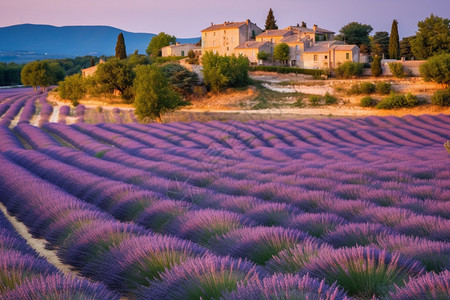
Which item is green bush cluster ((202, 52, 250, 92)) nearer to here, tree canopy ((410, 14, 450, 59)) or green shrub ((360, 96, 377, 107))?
green shrub ((360, 96, 377, 107))

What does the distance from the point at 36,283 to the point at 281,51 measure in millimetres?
56131

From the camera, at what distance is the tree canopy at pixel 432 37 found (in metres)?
50.5

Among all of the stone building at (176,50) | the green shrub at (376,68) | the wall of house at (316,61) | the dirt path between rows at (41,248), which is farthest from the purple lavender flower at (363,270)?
the stone building at (176,50)

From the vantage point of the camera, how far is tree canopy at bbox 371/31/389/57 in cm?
6400

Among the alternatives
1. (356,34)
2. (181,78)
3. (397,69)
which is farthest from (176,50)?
(397,69)

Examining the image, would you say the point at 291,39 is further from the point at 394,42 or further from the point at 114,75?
the point at 114,75

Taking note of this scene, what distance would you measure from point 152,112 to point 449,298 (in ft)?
108

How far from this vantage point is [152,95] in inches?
1308

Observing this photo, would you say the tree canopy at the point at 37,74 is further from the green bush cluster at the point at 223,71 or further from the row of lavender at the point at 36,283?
the row of lavender at the point at 36,283

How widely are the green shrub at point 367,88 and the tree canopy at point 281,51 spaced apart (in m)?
14.9

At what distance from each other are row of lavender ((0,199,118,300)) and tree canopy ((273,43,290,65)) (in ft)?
182

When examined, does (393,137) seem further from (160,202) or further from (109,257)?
(109,257)

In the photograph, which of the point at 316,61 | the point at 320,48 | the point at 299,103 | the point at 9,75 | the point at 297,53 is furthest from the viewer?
the point at 9,75

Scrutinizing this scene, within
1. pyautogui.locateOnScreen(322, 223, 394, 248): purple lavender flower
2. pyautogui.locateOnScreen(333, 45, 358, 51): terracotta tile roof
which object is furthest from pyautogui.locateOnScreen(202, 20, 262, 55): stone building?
pyautogui.locateOnScreen(322, 223, 394, 248): purple lavender flower
